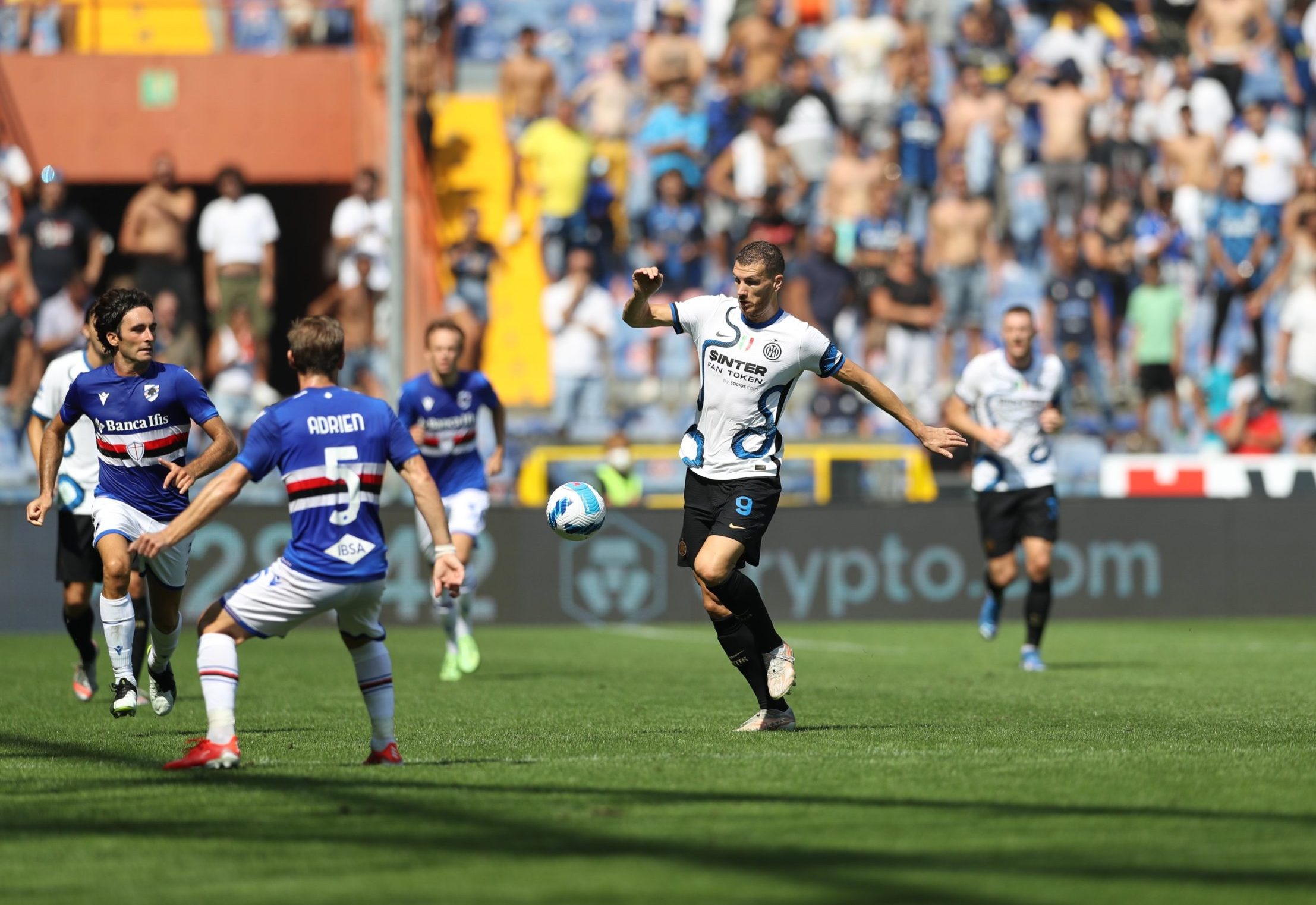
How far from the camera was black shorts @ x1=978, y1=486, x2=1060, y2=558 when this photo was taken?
14.3m

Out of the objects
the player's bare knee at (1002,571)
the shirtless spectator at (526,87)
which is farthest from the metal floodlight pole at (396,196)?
the player's bare knee at (1002,571)

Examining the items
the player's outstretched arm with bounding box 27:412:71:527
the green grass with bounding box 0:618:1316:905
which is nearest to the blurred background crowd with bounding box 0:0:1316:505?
the green grass with bounding box 0:618:1316:905

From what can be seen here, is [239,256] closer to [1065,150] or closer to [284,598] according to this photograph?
[1065,150]

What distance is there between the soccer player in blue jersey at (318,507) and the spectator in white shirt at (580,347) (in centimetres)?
1570

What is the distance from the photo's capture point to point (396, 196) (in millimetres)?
20844

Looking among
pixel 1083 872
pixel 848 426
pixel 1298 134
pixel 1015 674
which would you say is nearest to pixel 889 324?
pixel 848 426

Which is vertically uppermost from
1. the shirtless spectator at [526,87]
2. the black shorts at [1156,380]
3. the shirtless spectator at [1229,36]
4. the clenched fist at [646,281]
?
the shirtless spectator at [1229,36]

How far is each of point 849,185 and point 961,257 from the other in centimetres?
175

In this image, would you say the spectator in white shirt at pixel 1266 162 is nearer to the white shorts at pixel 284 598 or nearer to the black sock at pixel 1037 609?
the black sock at pixel 1037 609

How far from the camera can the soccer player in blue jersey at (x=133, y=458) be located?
9.48 meters

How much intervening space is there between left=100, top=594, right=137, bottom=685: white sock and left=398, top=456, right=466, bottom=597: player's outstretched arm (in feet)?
9.89

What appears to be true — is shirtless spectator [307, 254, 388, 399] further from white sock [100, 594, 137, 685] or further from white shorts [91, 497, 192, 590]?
white sock [100, 594, 137, 685]

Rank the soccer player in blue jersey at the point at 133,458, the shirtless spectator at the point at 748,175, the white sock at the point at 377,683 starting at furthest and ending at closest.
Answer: the shirtless spectator at the point at 748,175 < the soccer player in blue jersey at the point at 133,458 < the white sock at the point at 377,683

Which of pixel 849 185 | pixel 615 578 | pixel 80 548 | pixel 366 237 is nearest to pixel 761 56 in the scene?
pixel 849 185
